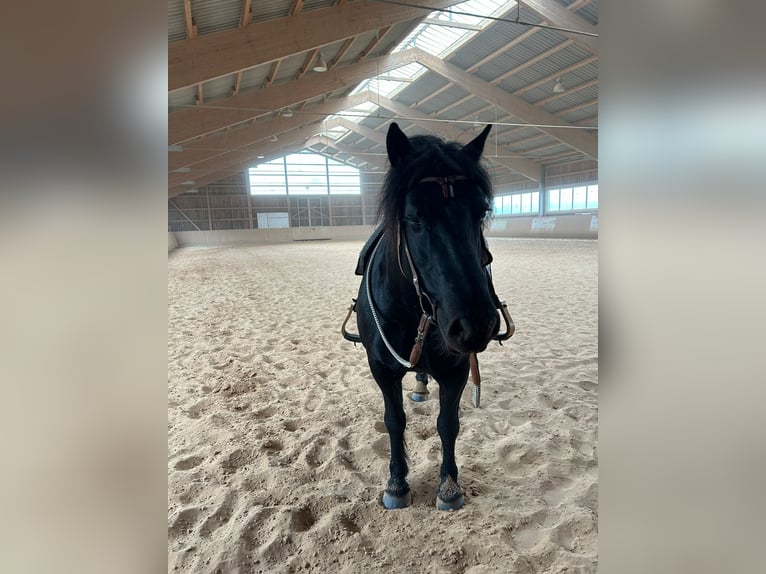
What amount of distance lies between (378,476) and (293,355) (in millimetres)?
2112

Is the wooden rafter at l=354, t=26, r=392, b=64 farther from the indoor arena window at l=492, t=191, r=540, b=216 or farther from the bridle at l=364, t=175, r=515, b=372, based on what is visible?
the indoor arena window at l=492, t=191, r=540, b=216

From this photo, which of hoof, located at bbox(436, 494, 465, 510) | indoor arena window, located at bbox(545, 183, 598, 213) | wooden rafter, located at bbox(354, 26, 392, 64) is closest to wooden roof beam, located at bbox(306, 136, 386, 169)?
indoor arena window, located at bbox(545, 183, 598, 213)

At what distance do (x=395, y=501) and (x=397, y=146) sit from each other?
1.56 m

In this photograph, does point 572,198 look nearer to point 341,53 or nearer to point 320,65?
point 341,53

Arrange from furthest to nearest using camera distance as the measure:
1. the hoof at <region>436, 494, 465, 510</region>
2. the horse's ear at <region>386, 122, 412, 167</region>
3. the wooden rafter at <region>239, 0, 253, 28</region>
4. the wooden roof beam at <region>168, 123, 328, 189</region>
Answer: the wooden roof beam at <region>168, 123, 328, 189</region>, the wooden rafter at <region>239, 0, 253, 28</region>, the hoof at <region>436, 494, 465, 510</region>, the horse's ear at <region>386, 122, 412, 167</region>

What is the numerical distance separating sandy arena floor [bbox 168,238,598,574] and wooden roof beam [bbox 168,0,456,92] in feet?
17.2

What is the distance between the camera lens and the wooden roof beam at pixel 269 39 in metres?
7.07

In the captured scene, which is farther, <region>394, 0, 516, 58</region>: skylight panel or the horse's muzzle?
<region>394, 0, 516, 58</region>: skylight panel

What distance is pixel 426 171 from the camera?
4.78ft

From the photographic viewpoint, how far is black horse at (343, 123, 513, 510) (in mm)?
1310
